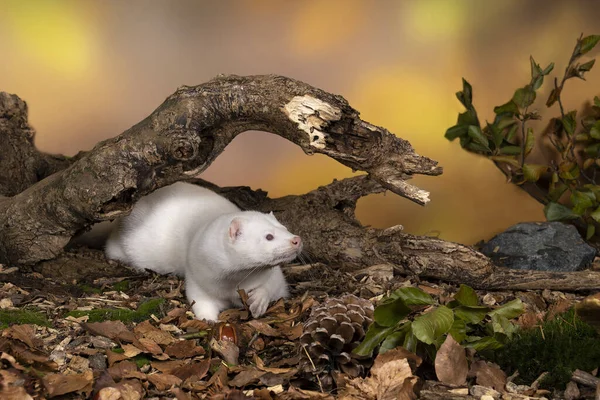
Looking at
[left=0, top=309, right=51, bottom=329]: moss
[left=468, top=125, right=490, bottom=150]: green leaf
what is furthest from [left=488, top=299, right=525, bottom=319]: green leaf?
[left=468, top=125, right=490, bottom=150]: green leaf

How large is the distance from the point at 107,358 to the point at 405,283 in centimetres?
200

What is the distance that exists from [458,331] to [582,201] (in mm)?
3158

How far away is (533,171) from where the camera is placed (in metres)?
6.16

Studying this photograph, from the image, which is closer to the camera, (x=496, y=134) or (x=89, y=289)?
(x=89, y=289)

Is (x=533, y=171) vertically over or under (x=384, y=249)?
over

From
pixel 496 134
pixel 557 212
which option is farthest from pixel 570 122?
pixel 557 212

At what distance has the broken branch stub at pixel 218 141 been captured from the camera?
4145 millimetres

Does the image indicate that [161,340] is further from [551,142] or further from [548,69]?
[551,142]

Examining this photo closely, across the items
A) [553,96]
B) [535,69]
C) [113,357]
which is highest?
[535,69]

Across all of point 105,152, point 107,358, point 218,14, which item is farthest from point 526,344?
point 218,14

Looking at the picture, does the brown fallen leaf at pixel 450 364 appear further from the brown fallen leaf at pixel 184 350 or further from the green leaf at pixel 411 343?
the brown fallen leaf at pixel 184 350

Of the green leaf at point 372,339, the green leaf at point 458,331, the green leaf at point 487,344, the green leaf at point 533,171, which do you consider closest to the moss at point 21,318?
the green leaf at point 372,339

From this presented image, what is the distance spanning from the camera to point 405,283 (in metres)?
4.63

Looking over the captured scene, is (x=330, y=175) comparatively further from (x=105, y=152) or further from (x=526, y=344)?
→ (x=526, y=344)
